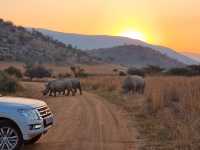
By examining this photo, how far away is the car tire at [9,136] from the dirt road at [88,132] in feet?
4.04

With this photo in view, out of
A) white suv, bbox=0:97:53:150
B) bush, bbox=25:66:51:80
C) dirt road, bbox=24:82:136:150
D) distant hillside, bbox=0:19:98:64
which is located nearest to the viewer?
white suv, bbox=0:97:53:150

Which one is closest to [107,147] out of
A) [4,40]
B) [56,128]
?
[56,128]

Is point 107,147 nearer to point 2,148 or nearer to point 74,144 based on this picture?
point 74,144

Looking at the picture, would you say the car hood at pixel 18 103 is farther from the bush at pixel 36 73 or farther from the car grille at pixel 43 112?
the bush at pixel 36 73

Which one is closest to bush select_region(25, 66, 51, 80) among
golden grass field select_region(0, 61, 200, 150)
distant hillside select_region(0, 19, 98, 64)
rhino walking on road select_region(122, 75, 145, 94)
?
rhino walking on road select_region(122, 75, 145, 94)

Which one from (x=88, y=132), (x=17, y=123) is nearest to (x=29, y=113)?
(x=17, y=123)

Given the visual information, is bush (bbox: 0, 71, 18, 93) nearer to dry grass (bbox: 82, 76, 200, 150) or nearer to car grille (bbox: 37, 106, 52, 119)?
dry grass (bbox: 82, 76, 200, 150)

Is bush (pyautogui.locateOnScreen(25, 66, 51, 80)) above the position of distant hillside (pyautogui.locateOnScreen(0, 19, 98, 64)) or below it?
below

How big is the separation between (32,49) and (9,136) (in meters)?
115

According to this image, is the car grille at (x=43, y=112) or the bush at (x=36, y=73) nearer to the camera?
the car grille at (x=43, y=112)

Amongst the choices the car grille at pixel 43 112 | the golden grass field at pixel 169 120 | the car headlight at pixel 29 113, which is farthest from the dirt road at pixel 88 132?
the car headlight at pixel 29 113

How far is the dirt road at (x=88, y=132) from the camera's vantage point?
1480cm

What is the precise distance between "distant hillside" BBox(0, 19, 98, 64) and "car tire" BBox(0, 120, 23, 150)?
98142 mm

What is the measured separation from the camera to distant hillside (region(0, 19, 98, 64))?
119537mm
